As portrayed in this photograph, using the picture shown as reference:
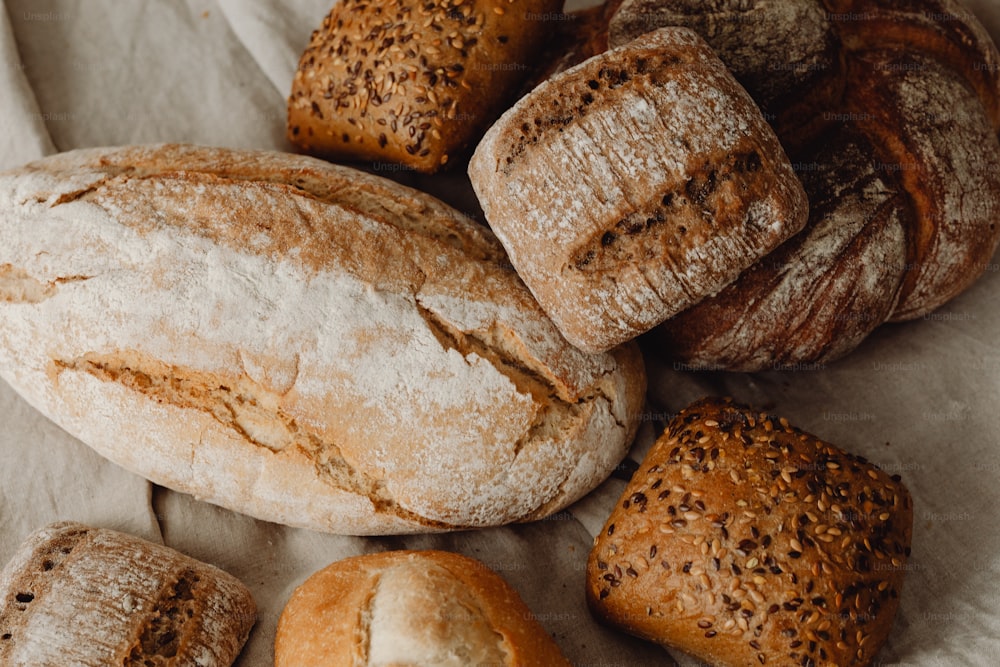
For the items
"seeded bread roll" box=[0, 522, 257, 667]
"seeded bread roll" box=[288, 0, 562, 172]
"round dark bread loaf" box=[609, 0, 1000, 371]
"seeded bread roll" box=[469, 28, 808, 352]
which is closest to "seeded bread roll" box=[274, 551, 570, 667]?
"seeded bread roll" box=[0, 522, 257, 667]

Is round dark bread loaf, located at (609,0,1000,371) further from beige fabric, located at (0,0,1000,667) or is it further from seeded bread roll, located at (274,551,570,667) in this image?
seeded bread roll, located at (274,551,570,667)

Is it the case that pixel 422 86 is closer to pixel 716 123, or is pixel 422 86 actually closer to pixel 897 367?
pixel 716 123

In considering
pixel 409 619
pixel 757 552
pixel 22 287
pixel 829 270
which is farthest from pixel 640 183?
pixel 22 287

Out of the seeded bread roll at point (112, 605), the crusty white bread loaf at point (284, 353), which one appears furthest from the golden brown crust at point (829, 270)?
the seeded bread roll at point (112, 605)

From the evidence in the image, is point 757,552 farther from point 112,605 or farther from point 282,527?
point 112,605

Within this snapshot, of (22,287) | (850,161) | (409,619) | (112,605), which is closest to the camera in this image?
(409,619)

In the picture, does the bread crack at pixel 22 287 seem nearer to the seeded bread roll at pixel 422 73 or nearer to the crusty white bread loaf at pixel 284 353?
the crusty white bread loaf at pixel 284 353
